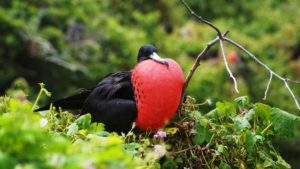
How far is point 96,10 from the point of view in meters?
8.08

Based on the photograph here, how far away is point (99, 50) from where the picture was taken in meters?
7.69

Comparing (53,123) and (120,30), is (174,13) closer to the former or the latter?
(120,30)

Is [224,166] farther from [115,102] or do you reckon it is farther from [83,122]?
[115,102]

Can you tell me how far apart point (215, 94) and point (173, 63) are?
5328mm

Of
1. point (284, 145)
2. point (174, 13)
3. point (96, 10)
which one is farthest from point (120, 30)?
point (174, 13)

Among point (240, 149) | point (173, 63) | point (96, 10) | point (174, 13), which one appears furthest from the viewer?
point (174, 13)

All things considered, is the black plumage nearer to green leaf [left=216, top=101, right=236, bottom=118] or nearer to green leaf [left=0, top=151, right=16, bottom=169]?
green leaf [left=216, top=101, right=236, bottom=118]

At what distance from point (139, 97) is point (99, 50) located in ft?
17.7

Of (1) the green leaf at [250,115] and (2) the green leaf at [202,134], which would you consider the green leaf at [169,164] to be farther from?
(1) the green leaf at [250,115]

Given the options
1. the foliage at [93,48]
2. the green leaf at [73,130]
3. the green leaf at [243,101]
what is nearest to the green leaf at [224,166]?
the green leaf at [243,101]

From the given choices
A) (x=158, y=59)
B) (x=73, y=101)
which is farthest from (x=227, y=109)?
(x=73, y=101)

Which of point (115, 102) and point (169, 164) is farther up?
point (115, 102)

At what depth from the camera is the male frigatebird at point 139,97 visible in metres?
2.23

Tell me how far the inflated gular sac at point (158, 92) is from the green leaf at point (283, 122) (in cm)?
32
